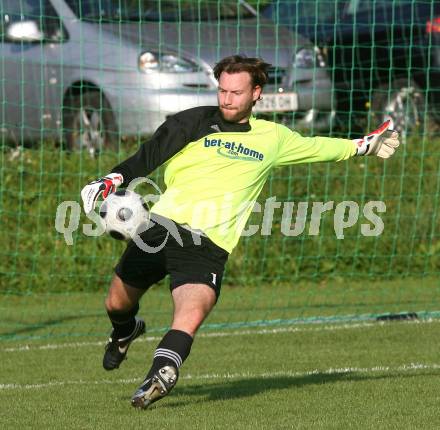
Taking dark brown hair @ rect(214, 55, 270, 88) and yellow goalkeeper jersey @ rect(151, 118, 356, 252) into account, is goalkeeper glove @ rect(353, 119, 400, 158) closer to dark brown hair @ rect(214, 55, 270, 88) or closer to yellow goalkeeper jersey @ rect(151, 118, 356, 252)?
yellow goalkeeper jersey @ rect(151, 118, 356, 252)

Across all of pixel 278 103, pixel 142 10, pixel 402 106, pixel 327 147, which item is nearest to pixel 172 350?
pixel 327 147

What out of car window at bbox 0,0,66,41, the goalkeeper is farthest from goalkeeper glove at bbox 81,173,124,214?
car window at bbox 0,0,66,41

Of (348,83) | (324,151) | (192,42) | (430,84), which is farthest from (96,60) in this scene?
(324,151)

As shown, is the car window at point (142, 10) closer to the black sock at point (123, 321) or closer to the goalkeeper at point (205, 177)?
the black sock at point (123, 321)

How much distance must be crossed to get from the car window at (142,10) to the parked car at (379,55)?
841 millimetres

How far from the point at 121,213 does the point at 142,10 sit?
6.36 m

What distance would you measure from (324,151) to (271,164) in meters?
0.34

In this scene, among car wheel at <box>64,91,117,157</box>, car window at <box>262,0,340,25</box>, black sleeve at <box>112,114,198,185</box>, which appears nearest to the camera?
black sleeve at <box>112,114,198,185</box>

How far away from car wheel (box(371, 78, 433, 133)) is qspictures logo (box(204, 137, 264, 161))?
6.22 m

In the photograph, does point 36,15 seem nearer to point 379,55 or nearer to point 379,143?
point 379,55

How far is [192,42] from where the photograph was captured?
480 inches

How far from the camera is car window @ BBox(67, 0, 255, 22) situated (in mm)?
12227

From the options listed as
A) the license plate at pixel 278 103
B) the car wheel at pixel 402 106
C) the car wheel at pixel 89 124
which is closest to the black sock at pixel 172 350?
the license plate at pixel 278 103

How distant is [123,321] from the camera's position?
7.24 meters
